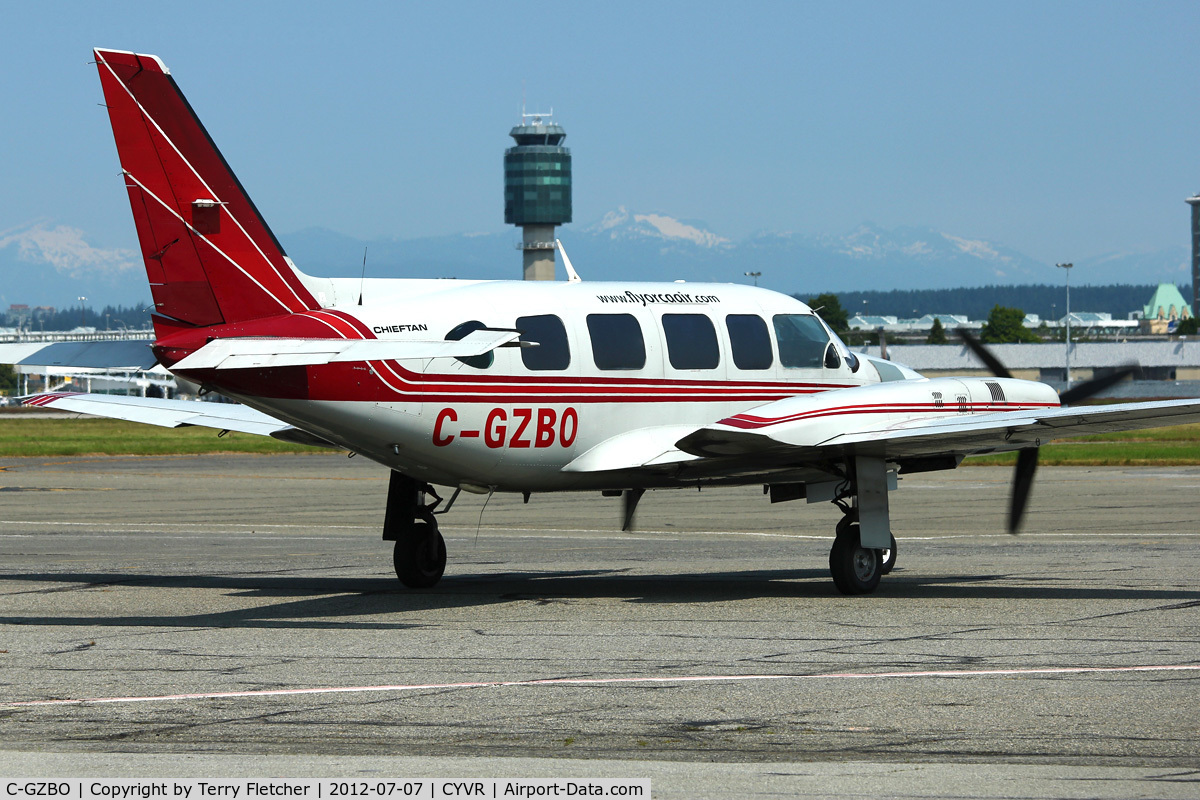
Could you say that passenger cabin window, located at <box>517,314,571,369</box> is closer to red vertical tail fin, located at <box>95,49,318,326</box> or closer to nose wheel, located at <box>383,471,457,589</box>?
nose wheel, located at <box>383,471,457,589</box>

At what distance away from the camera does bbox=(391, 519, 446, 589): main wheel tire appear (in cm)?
1695

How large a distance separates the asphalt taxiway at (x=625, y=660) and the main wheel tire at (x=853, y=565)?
0.92ft

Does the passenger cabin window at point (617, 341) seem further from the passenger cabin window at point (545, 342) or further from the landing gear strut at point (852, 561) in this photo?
the landing gear strut at point (852, 561)

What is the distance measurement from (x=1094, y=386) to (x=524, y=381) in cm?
720

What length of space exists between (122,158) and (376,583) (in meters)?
6.49

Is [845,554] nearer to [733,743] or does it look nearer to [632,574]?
[632,574]

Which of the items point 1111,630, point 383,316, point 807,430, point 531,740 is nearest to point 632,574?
point 807,430

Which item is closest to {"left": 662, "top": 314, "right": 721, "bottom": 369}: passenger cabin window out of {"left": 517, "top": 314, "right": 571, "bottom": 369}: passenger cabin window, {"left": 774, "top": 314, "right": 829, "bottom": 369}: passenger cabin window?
{"left": 774, "top": 314, "right": 829, "bottom": 369}: passenger cabin window

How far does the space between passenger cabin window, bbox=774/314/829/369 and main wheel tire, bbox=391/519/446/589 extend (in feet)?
16.4

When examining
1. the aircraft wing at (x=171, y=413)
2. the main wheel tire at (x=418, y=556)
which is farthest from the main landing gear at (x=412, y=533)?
the aircraft wing at (x=171, y=413)

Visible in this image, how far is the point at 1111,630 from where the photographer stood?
13258mm

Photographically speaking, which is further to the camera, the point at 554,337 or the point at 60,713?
the point at 554,337

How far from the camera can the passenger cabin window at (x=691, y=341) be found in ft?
54.2

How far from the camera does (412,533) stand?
17031 millimetres
